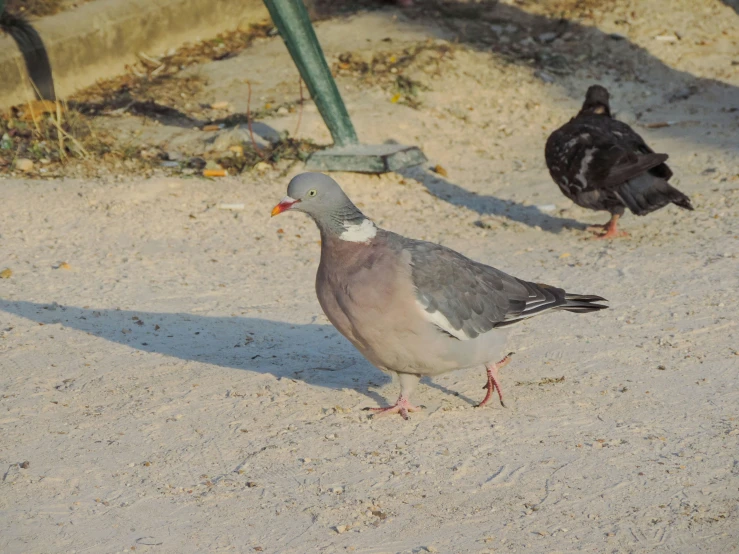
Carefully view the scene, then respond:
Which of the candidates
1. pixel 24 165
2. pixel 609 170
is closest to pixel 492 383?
pixel 609 170

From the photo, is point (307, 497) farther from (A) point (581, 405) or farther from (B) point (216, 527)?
(A) point (581, 405)

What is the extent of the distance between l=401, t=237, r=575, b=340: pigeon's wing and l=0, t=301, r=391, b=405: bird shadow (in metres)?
0.66

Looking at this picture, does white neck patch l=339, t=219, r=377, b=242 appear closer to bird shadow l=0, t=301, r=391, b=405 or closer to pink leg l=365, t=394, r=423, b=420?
pink leg l=365, t=394, r=423, b=420

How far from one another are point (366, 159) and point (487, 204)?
3.39ft

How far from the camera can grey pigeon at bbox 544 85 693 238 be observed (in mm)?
7148

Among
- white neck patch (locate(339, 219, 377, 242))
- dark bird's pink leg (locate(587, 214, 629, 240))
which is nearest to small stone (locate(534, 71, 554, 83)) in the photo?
dark bird's pink leg (locate(587, 214, 629, 240))

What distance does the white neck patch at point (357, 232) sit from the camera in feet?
14.8

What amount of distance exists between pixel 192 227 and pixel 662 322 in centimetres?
335

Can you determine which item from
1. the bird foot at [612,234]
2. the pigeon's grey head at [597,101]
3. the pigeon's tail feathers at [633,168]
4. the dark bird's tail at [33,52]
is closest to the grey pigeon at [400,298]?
the pigeon's tail feathers at [633,168]

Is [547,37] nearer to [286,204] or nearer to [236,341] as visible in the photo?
[236,341]

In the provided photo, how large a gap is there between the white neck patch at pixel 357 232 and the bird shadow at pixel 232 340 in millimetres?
880

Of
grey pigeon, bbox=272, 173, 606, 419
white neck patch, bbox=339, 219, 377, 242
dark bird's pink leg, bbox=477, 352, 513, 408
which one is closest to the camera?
grey pigeon, bbox=272, 173, 606, 419

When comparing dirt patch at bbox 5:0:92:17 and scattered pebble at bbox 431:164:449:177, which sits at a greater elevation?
dirt patch at bbox 5:0:92:17

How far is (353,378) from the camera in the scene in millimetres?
5266
